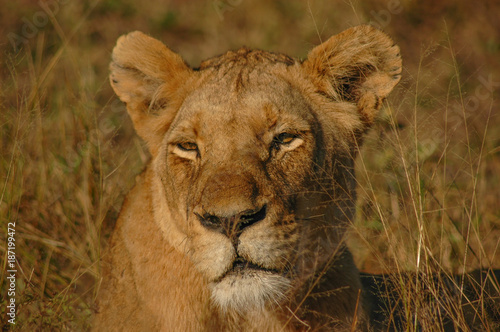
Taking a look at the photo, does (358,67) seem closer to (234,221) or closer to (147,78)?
(147,78)

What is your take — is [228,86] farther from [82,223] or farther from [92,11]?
[92,11]

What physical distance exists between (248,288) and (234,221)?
1.07ft

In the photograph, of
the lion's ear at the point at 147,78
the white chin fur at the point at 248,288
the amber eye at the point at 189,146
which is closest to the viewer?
the white chin fur at the point at 248,288

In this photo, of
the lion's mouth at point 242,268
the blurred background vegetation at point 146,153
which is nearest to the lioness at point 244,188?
the lion's mouth at point 242,268

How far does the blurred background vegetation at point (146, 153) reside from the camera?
3596 mm

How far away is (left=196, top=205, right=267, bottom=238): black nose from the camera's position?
263 cm

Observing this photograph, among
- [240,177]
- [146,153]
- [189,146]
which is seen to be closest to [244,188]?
[240,177]

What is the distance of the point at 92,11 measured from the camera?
838 cm

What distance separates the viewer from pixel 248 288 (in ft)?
9.06

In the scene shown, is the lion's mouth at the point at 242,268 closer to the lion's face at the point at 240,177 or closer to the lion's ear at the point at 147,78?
the lion's face at the point at 240,177

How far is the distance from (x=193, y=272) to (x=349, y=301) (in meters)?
0.85

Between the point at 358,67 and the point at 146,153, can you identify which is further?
the point at 146,153

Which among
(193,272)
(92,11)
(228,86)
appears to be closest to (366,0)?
(92,11)

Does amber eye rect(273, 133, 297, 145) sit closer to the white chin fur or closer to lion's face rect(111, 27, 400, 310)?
lion's face rect(111, 27, 400, 310)
